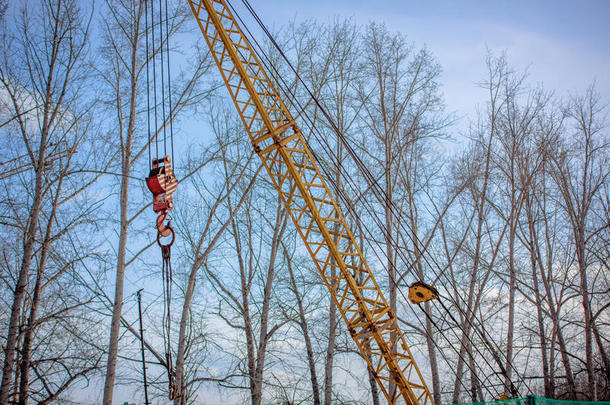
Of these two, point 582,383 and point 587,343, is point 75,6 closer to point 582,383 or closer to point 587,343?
point 587,343

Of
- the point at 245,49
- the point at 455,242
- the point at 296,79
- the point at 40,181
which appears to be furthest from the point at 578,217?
the point at 40,181

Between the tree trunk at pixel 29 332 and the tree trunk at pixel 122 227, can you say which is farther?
the tree trunk at pixel 29 332

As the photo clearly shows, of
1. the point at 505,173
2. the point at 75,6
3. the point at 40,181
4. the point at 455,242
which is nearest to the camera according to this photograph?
the point at 40,181

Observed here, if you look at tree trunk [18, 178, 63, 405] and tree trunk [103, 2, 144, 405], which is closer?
tree trunk [103, 2, 144, 405]

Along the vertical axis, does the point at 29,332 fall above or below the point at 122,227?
below

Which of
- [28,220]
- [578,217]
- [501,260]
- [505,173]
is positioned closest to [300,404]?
[501,260]

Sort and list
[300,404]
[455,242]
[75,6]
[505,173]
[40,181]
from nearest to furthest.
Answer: [40,181] < [75,6] < [300,404] < [505,173] < [455,242]

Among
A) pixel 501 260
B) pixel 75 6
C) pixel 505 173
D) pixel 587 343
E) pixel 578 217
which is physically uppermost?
pixel 75 6

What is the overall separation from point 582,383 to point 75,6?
74.0 ft

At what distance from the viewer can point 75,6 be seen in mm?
12328

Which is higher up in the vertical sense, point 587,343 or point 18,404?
point 587,343

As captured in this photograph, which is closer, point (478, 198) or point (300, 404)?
point (300, 404)

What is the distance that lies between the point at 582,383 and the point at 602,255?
5.23 metres

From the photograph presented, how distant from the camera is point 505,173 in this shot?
657 inches
